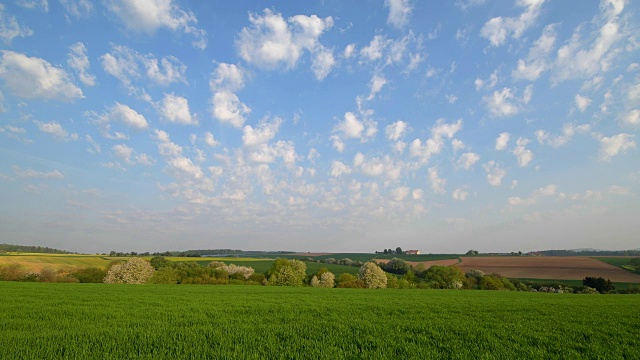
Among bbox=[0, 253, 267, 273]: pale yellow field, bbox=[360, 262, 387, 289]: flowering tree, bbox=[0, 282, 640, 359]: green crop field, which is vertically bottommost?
bbox=[360, 262, 387, 289]: flowering tree

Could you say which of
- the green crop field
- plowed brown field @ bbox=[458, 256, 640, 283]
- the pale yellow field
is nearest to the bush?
the pale yellow field

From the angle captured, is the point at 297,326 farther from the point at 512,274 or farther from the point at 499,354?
the point at 512,274

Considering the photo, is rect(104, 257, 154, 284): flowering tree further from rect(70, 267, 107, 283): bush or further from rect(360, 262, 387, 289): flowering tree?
rect(360, 262, 387, 289): flowering tree

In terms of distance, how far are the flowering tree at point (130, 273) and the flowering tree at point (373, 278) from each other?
46.4 metres

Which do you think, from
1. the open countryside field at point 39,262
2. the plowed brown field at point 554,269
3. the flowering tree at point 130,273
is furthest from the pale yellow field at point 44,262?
the plowed brown field at point 554,269

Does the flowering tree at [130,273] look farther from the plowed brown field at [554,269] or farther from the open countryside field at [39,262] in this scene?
the plowed brown field at [554,269]

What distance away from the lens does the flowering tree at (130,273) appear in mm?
60594

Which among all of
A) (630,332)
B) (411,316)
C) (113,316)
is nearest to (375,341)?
(411,316)

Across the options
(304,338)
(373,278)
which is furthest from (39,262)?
(304,338)

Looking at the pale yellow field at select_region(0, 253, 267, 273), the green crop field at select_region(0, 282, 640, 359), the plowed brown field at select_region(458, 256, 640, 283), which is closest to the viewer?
the green crop field at select_region(0, 282, 640, 359)

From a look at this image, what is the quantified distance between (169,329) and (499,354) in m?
10.0

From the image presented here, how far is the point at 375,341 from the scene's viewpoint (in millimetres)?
9055

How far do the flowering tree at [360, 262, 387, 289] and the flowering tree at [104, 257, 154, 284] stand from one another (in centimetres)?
4641

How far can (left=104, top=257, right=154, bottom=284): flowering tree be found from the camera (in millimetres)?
60594
